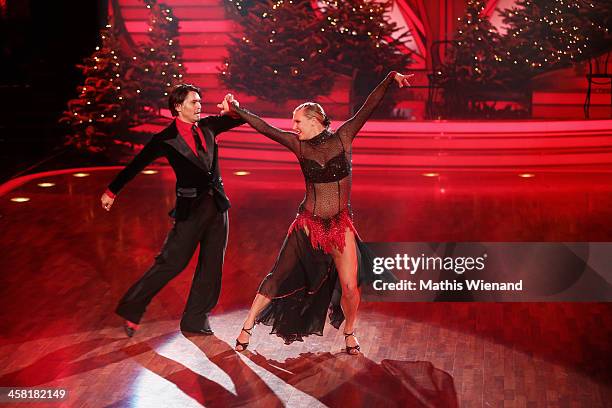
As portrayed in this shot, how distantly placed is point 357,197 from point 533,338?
3.95m

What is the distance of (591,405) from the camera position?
Result: 5172mm

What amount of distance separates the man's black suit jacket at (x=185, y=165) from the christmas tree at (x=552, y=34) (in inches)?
307

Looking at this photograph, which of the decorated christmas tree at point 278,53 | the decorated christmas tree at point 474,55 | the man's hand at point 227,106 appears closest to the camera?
the man's hand at point 227,106

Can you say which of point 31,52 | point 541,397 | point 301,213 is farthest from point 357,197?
point 31,52

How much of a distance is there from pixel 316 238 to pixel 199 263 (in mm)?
808

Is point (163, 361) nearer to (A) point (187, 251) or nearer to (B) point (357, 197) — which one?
(A) point (187, 251)

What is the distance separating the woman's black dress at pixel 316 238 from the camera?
5715 millimetres

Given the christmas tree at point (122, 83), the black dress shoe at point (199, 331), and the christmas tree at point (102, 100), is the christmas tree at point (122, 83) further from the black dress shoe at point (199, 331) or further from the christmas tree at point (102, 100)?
the black dress shoe at point (199, 331)

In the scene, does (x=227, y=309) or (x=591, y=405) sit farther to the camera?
(x=227, y=309)

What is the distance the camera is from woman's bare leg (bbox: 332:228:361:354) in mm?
5789

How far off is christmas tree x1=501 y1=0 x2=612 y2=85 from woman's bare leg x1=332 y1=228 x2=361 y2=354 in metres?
7.98

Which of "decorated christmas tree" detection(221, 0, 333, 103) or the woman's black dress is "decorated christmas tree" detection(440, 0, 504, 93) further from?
the woman's black dress

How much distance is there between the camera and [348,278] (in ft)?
19.1

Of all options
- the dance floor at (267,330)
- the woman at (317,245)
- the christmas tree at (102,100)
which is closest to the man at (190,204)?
the dance floor at (267,330)
